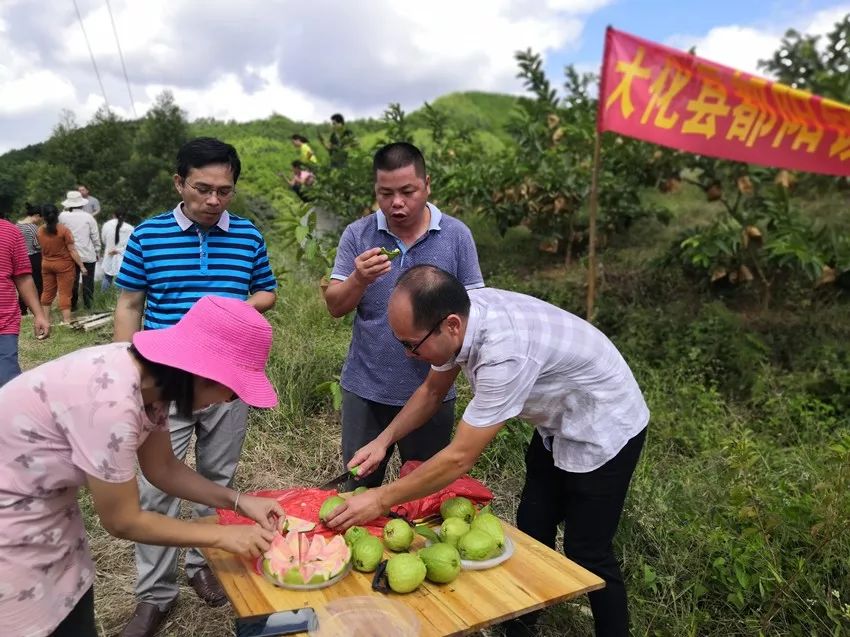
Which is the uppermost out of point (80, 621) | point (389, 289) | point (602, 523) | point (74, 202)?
point (74, 202)

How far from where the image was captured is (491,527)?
1994mm

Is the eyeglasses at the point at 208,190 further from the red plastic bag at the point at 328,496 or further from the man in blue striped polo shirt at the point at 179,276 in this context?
the red plastic bag at the point at 328,496

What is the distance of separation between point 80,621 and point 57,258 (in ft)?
25.2

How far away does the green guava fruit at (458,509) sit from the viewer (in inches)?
85.7

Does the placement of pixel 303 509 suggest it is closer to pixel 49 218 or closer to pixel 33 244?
pixel 33 244

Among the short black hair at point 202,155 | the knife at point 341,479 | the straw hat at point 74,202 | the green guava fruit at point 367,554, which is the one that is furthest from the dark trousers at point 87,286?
the green guava fruit at point 367,554

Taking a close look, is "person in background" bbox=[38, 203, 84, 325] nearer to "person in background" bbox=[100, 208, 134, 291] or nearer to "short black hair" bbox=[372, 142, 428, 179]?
"person in background" bbox=[100, 208, 134, 291]

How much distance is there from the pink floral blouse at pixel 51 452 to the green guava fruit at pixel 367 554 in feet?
2.29

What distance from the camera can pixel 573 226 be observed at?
7875mm

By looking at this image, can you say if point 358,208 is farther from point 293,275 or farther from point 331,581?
point 331,581

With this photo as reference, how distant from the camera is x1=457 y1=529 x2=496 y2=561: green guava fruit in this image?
1.89m

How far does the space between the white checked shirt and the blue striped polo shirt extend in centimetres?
107

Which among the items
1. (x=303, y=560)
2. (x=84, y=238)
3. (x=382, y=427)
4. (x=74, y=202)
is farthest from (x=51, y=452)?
(x=74, y=202)

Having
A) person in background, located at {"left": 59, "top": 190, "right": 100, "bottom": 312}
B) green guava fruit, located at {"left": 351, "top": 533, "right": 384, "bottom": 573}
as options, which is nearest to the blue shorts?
green guava fruit, located at {"left": 351, "top": 533, "right": 384, "bottom": 573}
